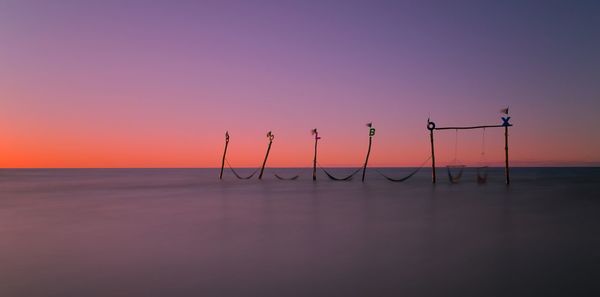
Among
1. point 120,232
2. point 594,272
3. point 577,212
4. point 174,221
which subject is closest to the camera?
point 594,272

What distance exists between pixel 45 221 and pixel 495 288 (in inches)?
604

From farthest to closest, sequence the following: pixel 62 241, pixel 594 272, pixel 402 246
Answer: pixel 62 241 < pixel 402 246 < pixel 594 272

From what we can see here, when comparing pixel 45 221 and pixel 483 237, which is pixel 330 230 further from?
pixel 45 221

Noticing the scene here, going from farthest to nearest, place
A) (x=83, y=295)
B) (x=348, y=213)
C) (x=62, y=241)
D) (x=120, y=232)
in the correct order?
(x=348, y=213)
(x=120, y=232)
(x=62, y=241)
(x=83, y=295)

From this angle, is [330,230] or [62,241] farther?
[330,230]

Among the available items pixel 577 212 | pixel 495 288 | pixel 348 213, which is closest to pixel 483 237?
pixel 495 288

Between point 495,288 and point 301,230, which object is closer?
point 495,288

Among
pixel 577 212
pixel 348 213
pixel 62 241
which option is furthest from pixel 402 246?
pixel 577 212

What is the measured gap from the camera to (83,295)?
6.38 metres

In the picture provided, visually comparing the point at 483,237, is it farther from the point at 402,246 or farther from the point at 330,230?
the point at 330,230

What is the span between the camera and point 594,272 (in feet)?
24.3

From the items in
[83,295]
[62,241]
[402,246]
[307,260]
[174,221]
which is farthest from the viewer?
[174,221]

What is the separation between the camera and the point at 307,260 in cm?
865

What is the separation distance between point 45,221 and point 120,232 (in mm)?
5081
